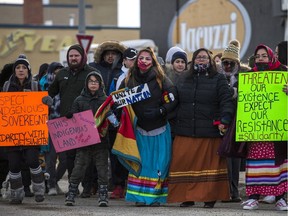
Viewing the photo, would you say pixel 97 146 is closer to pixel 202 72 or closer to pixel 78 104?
pixel 78 104

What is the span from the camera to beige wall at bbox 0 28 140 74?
50.5m

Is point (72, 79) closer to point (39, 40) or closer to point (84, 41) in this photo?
point (84, 41)

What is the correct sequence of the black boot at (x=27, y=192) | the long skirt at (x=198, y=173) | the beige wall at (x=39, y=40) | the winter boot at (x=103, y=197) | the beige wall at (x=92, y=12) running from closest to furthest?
1. the long skirt at (x=198, y=173)
2. the winter boot at (x=103, y=197)
3. the black boot at (x=27, y=192)
4. the beige wall at (x=39, y=40)
5. the beige wall at (x=92, y=12)

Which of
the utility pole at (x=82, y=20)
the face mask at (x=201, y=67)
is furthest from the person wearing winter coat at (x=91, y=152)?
the utility pole at (x=82, y=20)

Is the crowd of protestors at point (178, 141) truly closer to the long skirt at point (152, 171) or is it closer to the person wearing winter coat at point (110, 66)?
the long skirt at point (152, 171)

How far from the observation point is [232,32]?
2734cm

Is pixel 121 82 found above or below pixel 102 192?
above

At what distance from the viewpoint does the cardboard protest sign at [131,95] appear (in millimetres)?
12430

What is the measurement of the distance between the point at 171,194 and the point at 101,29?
127ft

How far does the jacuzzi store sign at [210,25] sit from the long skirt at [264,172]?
14.6 metres

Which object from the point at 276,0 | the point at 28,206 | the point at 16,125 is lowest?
the point at 28,206

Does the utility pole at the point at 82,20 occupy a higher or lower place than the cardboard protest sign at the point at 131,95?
higher

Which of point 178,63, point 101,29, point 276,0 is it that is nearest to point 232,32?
point 276,0

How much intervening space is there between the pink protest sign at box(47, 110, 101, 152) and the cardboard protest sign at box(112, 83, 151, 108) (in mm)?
384
